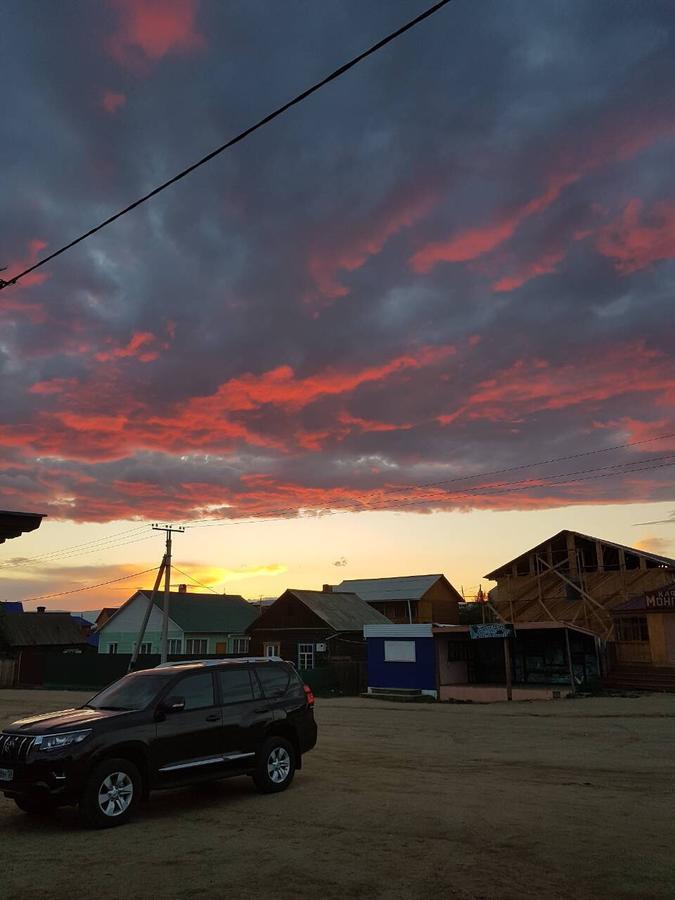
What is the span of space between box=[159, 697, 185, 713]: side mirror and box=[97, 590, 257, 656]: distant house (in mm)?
49846

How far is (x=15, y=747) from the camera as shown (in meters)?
8.65

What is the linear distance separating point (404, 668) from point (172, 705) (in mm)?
24902

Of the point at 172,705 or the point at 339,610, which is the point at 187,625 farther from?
the point at 172,705

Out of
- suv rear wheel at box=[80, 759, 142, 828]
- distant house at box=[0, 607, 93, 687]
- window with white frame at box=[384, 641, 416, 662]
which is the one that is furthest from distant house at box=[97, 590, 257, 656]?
suv rear wheel at box=[80, 759, 142, 828]

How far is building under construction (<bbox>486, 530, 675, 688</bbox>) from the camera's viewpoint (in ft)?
108

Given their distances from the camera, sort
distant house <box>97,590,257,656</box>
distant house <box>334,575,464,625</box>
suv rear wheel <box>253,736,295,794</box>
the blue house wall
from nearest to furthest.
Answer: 1. suv rear wheel <box>253,736,295,794</box>
2. the blue house wall
3. distant house <box>97,590,257,656</box>
4. distant house <box>334,575,464,625</box>

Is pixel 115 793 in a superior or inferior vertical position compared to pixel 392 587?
inferior

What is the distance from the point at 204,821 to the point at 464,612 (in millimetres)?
85282

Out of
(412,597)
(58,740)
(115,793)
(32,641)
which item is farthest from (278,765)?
(412,597)

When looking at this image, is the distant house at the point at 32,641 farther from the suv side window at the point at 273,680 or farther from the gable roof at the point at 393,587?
the suv side window at the point at 273,680

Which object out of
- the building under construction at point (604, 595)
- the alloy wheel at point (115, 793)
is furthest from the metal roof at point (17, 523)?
the building under construction at point (604, 595)

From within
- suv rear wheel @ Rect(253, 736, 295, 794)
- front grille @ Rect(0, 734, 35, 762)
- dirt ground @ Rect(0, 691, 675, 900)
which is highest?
front grille @ Rect(0, 734, 35, 762)

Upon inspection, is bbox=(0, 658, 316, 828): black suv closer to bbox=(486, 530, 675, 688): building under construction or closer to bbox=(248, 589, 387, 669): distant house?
bbox=(486, 530, 675, 688): building under construction

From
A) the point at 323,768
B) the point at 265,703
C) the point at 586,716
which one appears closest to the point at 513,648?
the point at 586,716
